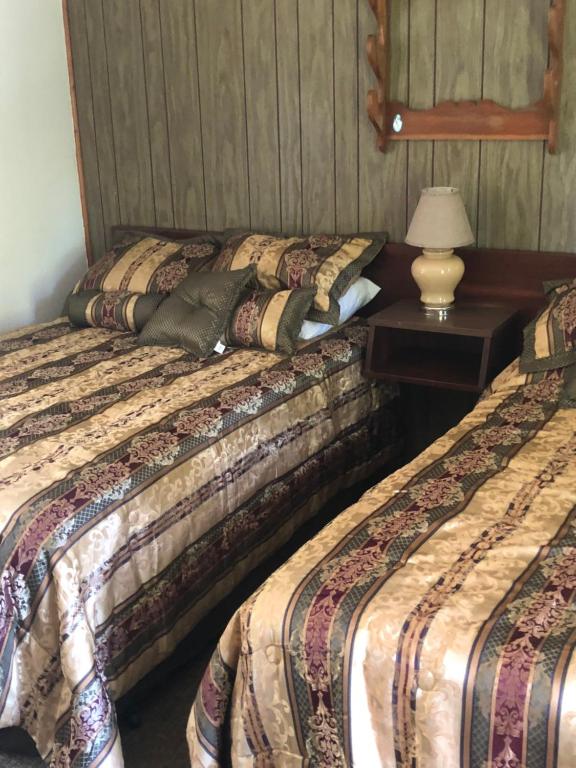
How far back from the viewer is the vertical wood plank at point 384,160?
2961mm

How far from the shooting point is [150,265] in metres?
3.30

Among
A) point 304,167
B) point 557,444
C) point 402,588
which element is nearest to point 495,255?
point 304,167

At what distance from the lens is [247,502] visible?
2.40 m

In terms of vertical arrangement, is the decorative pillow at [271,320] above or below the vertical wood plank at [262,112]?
below

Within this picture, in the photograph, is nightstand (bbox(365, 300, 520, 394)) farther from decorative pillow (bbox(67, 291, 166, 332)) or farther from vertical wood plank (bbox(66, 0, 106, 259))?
vertical wood plank (bbox(66, 0, 106, 259))

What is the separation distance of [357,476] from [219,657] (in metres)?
1.46

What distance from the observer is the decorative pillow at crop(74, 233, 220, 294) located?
324cm

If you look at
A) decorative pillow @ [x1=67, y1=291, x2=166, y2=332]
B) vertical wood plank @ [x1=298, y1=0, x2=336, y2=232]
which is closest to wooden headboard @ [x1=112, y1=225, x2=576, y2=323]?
vertical wood plank @ [x1=298, y1=0, x2=336, y2=232]

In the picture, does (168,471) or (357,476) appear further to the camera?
(357,476)

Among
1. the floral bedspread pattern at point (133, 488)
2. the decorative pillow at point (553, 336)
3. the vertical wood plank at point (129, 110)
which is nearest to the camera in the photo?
the floral bedspread pattern at point (133, 488)

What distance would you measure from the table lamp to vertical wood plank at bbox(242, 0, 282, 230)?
0.71 meters

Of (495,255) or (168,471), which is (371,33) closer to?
(495,255)

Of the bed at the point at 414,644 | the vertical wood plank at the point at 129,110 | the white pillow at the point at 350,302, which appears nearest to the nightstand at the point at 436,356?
the white pillow at the point at 350,302

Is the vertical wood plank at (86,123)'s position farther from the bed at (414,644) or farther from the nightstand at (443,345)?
the bed at (414,644)
